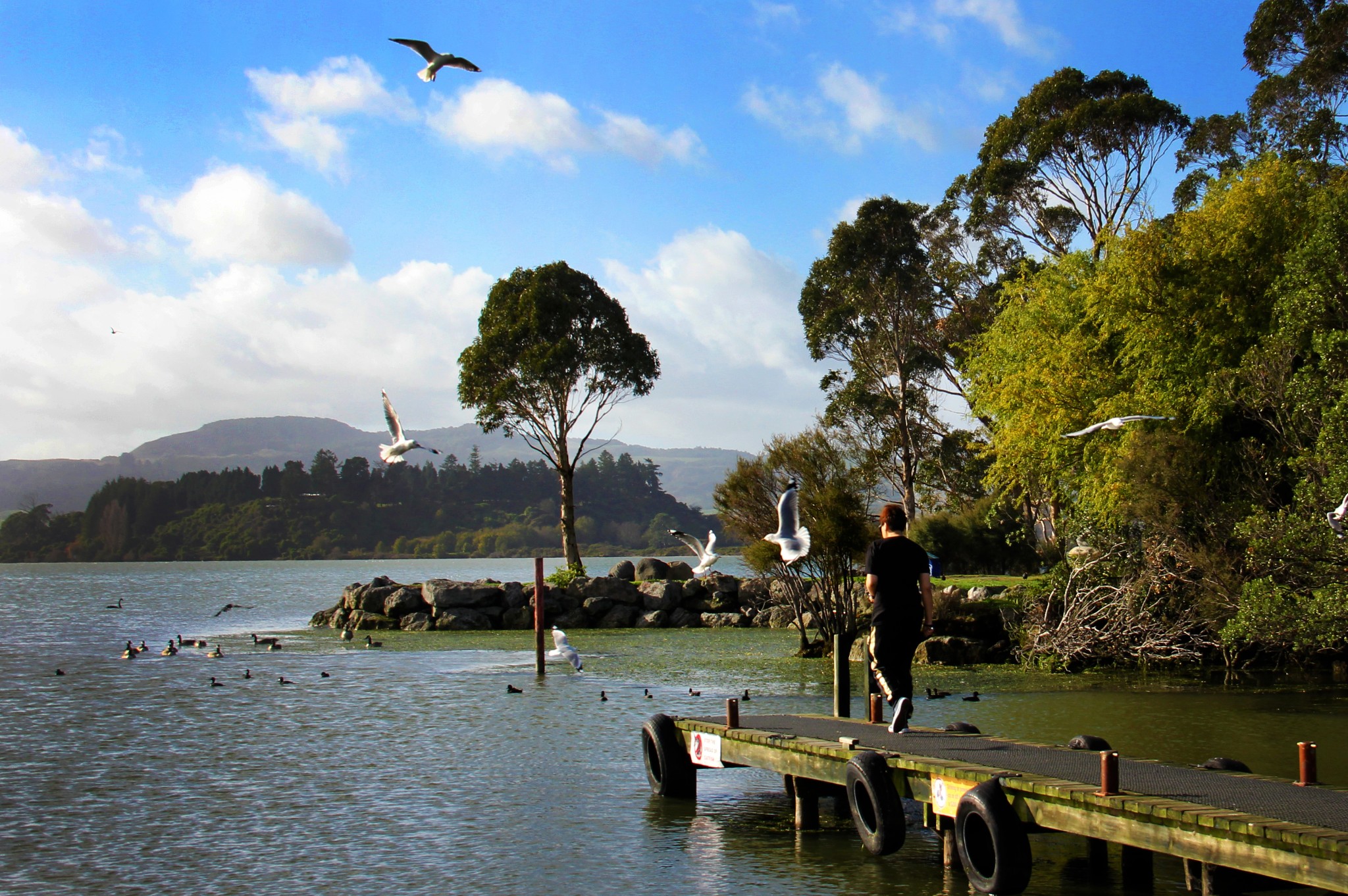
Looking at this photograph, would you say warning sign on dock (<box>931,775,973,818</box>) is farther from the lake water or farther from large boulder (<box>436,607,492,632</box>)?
large boulder (<box>436,607,492,632</box>)

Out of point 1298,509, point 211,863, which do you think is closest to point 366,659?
point 211,863

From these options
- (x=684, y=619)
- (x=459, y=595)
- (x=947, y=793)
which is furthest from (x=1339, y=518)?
(x=459, y=595)

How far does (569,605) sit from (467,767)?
28153 mm

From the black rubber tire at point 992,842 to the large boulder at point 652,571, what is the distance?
127 ft

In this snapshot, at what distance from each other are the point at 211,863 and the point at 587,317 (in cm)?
4108

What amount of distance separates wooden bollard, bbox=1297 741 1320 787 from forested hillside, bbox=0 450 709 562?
160 m

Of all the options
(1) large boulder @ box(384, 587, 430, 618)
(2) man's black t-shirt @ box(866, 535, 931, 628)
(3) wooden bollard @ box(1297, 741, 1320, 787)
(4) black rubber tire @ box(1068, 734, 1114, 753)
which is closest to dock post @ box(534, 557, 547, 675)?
(1) large boulder @ box(384, 587, 430, 618)

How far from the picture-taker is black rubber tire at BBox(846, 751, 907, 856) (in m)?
10.6

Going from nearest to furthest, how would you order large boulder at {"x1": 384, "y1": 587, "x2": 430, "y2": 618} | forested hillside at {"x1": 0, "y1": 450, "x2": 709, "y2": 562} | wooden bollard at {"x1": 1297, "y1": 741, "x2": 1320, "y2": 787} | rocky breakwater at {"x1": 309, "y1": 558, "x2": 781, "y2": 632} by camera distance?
1. wooden bollard at {"x1": 1297, "y1": 741, "x2": 1320, "y2": 787}
2. rocky breakwater at {"x1": 309, "y1": 558, "x2": 781, "y2": 632}
3. large boulder at {"x1": 384, "y1": 587, "x2": 430, "y2": 618}
4. forested hillside at {"x1": 0, "y1": 450, "x2": 709, "y2": 562}

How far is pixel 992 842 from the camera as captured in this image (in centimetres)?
951

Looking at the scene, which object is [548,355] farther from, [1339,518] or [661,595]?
[1339,518]

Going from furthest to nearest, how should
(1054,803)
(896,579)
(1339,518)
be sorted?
(1339,518), (896,579), (1054,803)

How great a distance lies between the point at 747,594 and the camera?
45781mm

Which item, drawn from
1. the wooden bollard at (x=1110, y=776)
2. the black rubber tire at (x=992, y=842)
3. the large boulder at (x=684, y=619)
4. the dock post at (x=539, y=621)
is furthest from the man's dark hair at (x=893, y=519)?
the large boulder at (x=684, y=619)
